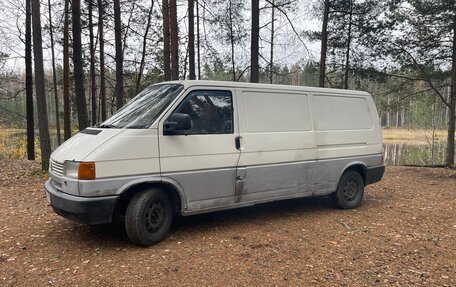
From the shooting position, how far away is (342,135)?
6.86 meters

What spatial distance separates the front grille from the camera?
15.3 ft

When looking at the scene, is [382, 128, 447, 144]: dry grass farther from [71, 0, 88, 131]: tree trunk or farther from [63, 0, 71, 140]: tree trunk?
[71, 0, 88, 131]: tree trunk

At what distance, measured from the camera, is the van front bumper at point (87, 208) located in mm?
4324

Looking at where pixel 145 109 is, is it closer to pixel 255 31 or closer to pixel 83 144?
pixel 83 144

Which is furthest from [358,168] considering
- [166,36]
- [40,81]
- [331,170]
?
[40,81]

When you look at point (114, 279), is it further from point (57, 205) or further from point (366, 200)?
point (366, 200)

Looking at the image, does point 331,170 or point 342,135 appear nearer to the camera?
point 331,170

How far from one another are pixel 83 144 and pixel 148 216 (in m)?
1.29

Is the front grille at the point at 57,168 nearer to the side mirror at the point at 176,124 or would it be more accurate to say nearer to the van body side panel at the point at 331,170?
the side mirror at the point at 176,124

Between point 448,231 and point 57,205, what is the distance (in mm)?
5995

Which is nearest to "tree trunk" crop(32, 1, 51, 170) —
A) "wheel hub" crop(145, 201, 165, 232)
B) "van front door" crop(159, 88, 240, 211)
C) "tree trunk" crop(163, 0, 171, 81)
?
"tree trunk" crop(163, 0, 171, 81)

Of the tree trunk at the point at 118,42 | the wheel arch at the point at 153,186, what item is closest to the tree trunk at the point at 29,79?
the tree trunk at the point at 118,42

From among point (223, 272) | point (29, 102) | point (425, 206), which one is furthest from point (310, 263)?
point (29, 102)

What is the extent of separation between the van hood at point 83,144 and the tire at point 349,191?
447 centimetres
